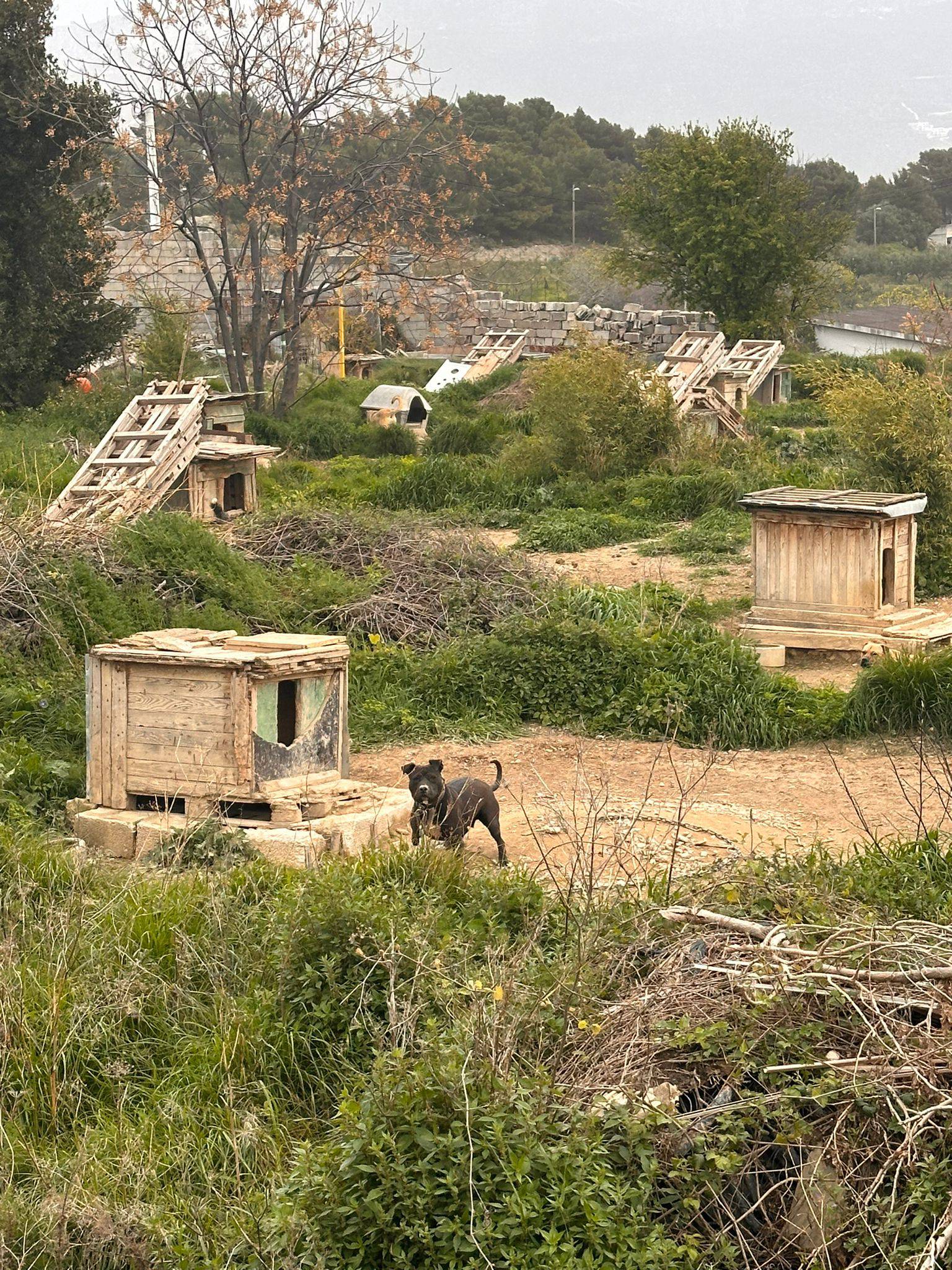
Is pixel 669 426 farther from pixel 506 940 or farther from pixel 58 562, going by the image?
pixel 506 940

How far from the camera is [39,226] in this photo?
2398 cm

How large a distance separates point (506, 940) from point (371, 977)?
584 mm

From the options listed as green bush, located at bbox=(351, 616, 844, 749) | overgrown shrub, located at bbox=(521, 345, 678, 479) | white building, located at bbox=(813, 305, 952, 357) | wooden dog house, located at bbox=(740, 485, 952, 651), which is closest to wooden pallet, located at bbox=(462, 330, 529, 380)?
overgrown shrub, located at bbox=(521, 345, 678, 479)

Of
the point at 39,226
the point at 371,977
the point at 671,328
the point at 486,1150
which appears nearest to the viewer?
the point at 486,1150

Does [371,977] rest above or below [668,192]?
below

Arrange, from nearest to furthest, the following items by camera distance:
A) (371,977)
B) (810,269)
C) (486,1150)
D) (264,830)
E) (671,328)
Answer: (486,1150) < (371,977) < (264,830) < (671,328) < (810,269)

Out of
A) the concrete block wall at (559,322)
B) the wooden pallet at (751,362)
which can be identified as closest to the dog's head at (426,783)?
the wooden pallet at (751,362)

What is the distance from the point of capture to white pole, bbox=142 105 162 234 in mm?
26984

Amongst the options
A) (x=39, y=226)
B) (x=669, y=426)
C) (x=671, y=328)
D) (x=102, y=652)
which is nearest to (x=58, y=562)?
(x=102, y=652)

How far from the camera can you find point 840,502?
13.3m

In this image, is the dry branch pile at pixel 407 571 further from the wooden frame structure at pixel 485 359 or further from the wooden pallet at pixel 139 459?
the wooden frame structure at pixel 485 359

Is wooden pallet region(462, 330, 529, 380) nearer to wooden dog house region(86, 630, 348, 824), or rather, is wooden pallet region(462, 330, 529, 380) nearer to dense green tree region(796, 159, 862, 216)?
wooden dog house region(86, 630, 348, 824)

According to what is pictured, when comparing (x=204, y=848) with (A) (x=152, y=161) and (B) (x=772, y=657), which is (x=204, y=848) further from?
(A) (x=152, y=161)

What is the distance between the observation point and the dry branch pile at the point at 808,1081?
14.7 ft
